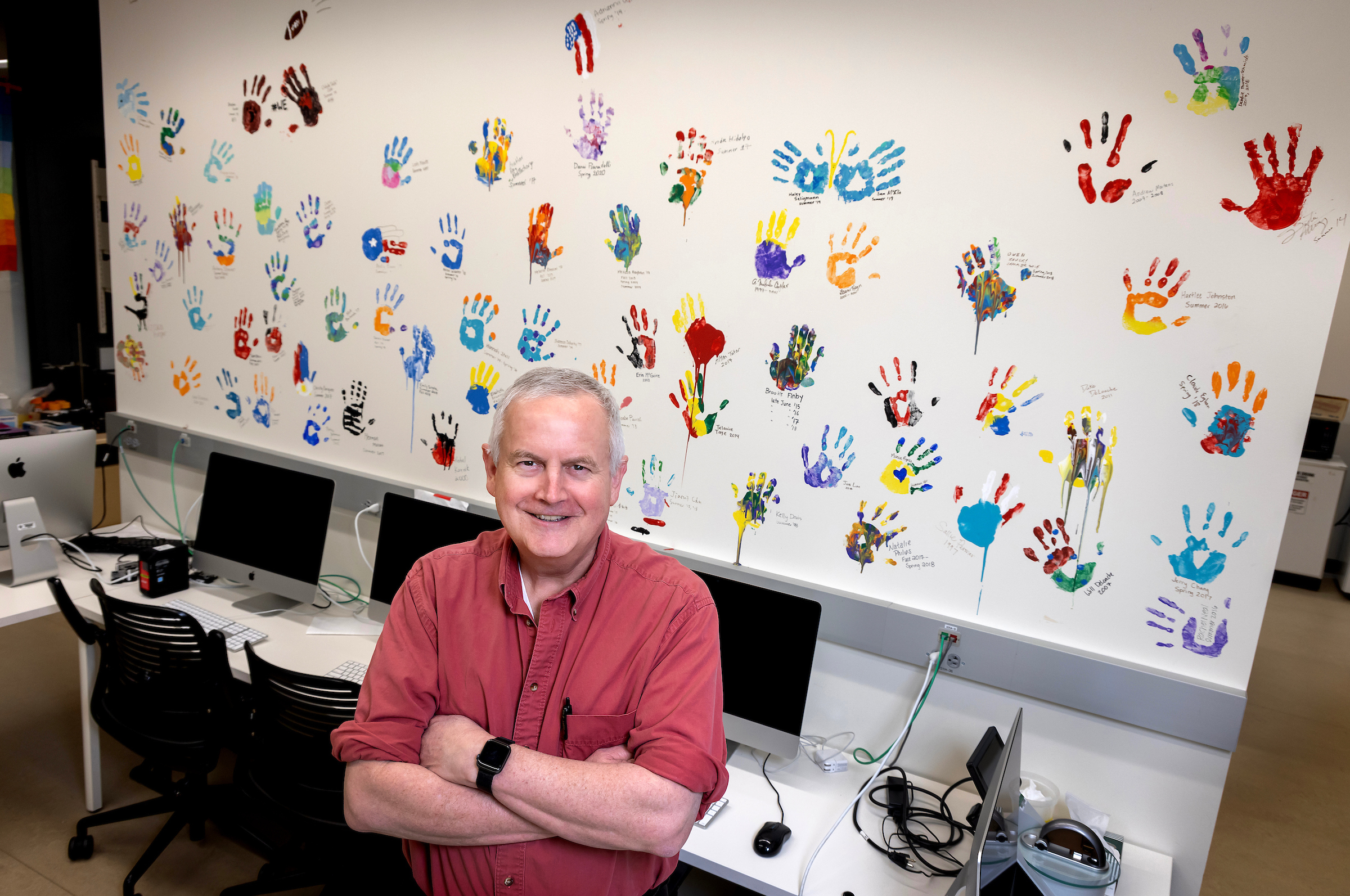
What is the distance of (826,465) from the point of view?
7.22 feet

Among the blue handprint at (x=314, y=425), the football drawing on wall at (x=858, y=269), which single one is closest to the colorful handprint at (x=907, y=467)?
the football drawing on wall at (x=858, y=269)

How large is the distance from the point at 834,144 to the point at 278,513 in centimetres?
220

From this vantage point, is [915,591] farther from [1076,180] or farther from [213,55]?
[213,55]

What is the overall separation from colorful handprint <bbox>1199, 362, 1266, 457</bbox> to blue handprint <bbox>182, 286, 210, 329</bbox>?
360 centimetres

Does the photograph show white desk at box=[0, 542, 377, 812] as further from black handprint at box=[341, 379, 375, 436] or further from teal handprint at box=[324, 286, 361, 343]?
teal handprint at box=[324, 286, 361, 343]

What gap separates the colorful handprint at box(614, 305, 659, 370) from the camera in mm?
2414

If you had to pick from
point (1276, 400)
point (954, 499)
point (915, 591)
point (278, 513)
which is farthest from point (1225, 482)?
point (278, 513)

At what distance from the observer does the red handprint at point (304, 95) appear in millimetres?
2965

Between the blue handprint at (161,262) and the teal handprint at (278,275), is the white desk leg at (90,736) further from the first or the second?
the blue handprint at (161,262)

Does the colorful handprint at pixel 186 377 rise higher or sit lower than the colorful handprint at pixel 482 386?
lower

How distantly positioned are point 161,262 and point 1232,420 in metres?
3.96

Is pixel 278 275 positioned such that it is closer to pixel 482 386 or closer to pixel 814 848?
pixel 482 386

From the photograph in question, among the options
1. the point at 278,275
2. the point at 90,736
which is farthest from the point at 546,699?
the point at 278,275

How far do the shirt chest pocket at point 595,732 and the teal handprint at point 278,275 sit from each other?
251cm
